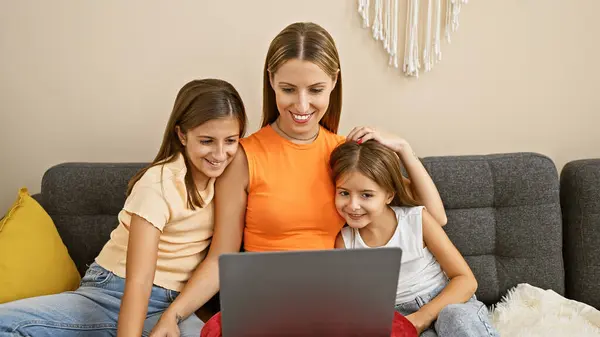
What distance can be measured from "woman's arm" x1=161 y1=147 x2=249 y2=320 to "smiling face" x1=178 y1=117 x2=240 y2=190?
5cm

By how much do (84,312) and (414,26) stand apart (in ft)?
4.34

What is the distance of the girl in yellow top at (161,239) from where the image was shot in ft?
4.80

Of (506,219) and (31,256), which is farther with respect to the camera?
(506,219)

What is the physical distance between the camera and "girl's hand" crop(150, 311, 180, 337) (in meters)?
1.47

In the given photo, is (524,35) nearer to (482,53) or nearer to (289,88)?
(482,53)

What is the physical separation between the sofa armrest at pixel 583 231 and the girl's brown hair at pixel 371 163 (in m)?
0.58

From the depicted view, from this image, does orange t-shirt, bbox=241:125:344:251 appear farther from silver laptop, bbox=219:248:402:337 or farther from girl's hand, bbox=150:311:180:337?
silver laptop, bbox=219:248:402:337

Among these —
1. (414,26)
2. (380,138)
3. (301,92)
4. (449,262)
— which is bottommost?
(449,262)

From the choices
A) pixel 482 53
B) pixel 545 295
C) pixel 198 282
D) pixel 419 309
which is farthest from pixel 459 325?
pixel 482 53

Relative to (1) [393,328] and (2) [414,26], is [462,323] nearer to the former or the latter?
(1) [393,328]

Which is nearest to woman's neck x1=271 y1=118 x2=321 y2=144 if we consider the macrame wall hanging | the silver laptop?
the macrame wall hanging

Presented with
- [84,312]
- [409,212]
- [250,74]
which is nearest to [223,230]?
[84,312]

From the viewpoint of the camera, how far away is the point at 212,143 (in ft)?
5.21

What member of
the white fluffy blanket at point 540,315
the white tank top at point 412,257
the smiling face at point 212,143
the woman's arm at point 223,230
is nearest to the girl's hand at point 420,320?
the white tank top at point 412,257
